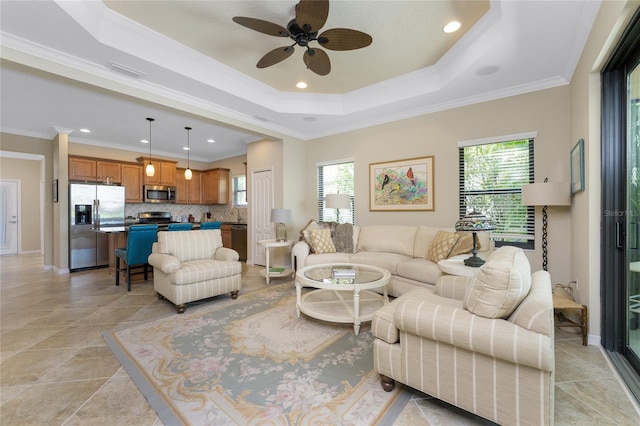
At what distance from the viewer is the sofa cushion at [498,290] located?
1.37 meters

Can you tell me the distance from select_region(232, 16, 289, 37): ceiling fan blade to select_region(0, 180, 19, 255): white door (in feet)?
31.2

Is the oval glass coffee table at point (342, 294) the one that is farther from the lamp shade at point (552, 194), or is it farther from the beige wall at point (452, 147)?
A: the lamp shade at point (552, 194)

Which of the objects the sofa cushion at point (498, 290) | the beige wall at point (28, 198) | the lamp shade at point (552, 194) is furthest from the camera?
the beige wall at point (28, 198)

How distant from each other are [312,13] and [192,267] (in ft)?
9.73

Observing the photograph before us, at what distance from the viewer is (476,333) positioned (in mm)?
1343

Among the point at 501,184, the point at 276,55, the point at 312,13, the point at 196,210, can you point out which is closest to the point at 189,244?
the point at 276,55

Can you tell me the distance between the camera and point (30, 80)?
3.38 metres

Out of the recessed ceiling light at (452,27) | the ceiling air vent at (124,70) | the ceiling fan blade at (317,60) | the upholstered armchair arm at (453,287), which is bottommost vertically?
the upholstered armchair arm at (453,287)

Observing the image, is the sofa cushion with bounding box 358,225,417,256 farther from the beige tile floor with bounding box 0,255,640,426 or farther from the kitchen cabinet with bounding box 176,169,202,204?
the kitchen cabinet with bounding box 176,169,202,204

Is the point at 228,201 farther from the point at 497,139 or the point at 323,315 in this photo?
the point at 497,139

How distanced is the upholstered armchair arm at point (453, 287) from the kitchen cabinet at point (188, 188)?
706cm

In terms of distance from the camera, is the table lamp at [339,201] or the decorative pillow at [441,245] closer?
the decorative pillow at [441,245]

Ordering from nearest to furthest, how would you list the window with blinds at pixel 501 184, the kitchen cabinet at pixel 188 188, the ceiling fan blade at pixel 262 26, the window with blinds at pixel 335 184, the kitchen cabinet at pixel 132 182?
the ceiling fan blade at pixel 262 26, the window with blinds at pixel 501 184, the window with blinds at pixel 335 184, the kitchen cabinet at pixel 132 182, the kitchen cabinet at pixel 188 188

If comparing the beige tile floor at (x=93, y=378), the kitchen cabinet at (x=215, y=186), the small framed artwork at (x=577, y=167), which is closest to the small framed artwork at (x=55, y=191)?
the beige tile floor at (x=93, y=378)
